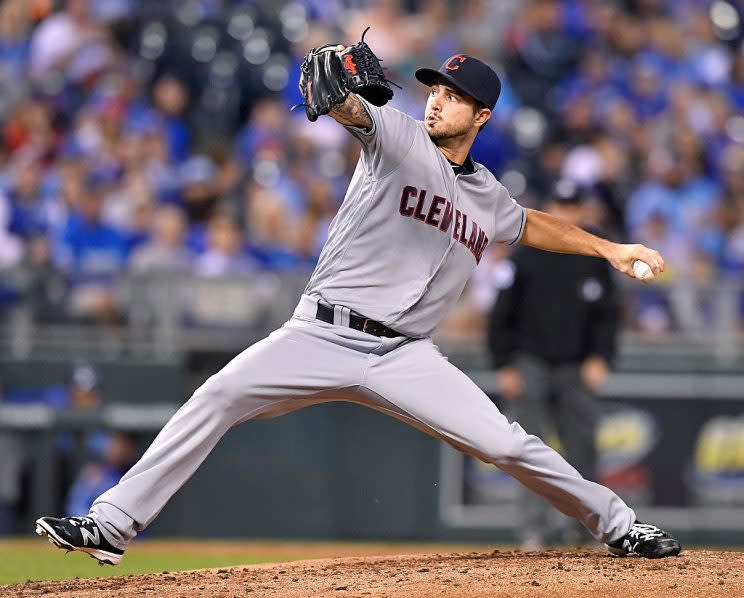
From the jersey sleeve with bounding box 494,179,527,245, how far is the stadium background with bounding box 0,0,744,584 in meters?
3.23

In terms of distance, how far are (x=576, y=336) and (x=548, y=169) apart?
12.7 ft

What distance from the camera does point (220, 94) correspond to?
12547 millimetres

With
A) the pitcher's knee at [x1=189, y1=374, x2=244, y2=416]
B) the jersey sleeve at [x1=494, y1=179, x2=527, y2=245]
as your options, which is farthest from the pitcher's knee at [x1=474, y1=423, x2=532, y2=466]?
the pitcher's knee at [x1=189, y1=374, x2=244, y2=416]

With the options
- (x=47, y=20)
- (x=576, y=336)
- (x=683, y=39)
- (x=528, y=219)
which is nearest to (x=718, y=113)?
(x=683, y=39)

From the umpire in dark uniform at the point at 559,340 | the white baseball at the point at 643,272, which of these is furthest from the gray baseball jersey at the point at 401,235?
the umpire in dark uniform at the point at 559,340

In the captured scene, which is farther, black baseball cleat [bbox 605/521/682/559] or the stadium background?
the stadium background

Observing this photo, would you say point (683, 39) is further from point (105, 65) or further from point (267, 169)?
point (105, 65)

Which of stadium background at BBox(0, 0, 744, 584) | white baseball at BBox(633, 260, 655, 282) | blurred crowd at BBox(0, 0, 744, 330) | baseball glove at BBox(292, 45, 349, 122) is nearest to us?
baseball glove at BBox(292, 45, 349, 122)

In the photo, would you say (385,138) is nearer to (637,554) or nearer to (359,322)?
(359,322)

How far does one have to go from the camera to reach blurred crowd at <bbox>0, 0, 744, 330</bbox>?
33.8ft

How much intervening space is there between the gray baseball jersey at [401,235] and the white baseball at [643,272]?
635 mm

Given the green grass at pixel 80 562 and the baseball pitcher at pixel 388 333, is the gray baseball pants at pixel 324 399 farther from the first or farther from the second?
the green grass at pixel 80 562

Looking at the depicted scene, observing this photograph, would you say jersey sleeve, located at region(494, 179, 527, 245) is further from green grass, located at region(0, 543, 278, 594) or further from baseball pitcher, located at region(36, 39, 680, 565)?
green grass, located at region(0, 543, 278, 594)

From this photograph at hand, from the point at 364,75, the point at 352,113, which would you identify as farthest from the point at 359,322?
the point at 364,75
